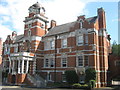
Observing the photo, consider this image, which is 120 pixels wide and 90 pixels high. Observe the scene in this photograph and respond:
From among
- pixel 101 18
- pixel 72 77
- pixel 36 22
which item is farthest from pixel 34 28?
pixel 101 18

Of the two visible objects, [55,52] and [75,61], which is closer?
[75,61]

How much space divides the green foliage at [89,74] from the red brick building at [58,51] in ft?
2.59

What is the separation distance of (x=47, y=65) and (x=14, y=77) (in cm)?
752

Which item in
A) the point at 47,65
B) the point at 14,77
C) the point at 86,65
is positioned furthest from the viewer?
the point at 47,65

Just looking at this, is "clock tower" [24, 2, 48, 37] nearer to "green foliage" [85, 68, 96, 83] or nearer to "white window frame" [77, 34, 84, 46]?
"white window frame" [77, 34, 84, 46]

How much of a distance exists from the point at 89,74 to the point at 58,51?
896 cm

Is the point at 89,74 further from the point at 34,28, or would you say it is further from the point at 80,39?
the point at 34,28

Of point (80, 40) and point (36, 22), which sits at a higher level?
point (36, 22)

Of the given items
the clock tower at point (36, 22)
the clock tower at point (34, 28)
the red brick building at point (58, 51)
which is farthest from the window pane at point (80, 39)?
the clock tower at point (36, 22)

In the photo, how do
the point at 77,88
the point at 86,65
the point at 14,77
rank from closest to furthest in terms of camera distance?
1. the point at 77,88
2. the point at 86,65
3. the point at 14,77

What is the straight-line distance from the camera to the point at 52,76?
1164 inches

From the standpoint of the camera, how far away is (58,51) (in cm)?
2983

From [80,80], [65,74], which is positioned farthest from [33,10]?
[80,80]

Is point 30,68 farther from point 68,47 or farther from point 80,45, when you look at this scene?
point 80,45
